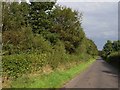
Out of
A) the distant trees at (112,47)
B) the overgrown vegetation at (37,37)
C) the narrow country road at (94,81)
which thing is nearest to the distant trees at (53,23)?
the overgrown vegetation at (37,37)

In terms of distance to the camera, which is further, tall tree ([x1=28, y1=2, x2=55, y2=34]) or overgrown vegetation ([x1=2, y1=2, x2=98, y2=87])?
tall tree ([x1=28, y1=2, x2=55, y2=34])

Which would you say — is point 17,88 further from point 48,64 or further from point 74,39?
point 74,39

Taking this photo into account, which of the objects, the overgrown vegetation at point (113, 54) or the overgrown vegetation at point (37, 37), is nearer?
the overgrown vegetation at point (37, 37)

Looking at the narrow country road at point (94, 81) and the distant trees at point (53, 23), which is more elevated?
the distant trees at point (53, 23)

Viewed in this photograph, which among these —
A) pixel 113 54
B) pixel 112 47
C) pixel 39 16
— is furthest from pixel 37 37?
pixel 112 47

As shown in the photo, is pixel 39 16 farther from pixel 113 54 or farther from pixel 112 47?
pixel 112 47

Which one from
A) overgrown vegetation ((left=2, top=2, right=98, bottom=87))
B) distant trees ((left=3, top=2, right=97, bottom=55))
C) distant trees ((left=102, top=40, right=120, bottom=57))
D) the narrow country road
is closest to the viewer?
overgrown vegetation ((left=2, top=2, right=98, bottom=87))

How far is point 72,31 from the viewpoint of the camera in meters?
55.5

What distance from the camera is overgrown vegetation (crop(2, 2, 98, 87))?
826 inches

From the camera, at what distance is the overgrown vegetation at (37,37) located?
68.8 ft

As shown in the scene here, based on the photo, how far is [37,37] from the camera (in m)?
38.1

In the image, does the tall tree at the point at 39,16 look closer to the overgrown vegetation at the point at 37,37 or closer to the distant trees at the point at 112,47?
the overgrown vegetation at the point at 37,37

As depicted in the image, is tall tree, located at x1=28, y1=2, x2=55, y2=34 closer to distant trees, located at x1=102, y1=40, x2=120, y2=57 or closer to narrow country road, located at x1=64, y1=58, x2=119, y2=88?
narrow country road, located at x1=64, y1=58, x2=119, y2=88

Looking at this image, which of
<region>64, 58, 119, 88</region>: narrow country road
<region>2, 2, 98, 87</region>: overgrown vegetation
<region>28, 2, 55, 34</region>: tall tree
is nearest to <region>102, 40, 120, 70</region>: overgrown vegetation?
<region>2, 2, 98, 87</region>: overgrown vegetation
